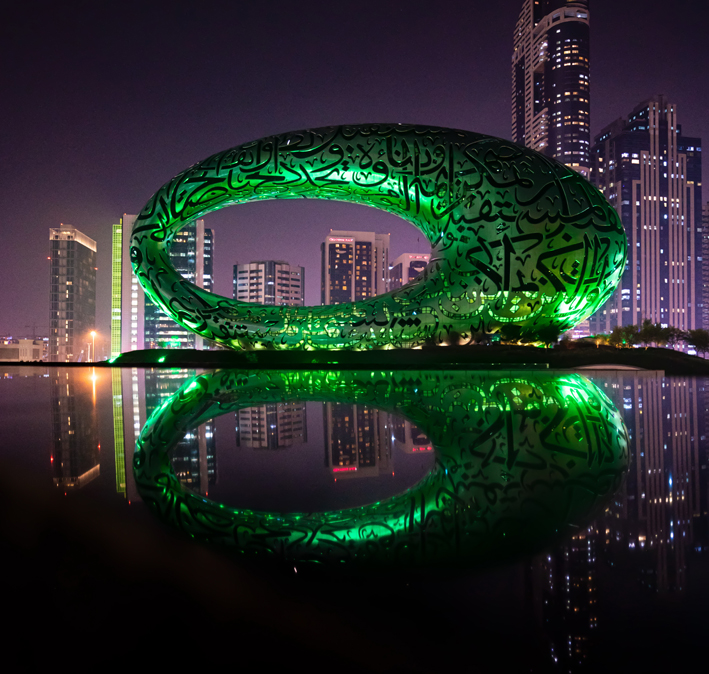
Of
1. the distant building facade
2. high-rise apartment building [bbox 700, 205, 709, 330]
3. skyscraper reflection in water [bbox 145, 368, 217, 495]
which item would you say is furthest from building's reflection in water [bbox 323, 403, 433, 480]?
high-rise apartment building [bbox 700, 205, 709, 330]

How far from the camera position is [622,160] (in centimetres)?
11344

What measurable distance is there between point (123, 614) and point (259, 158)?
19.3 m

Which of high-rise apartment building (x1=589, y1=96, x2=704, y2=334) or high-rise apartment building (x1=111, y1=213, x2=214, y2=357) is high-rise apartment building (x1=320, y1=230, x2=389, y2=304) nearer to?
high-rise apartment building (x1=111, y1=213, x2=214, y2=357)

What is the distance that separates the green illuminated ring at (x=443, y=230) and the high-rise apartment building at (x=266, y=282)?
110375mm

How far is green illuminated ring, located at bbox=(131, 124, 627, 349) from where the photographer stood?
18.0 meters

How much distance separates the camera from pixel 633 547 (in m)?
2.01

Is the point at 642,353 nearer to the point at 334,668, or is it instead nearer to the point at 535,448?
the point at 535,448

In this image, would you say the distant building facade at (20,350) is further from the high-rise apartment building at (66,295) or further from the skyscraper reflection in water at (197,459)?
the skyscraper reflection in water at (197,459)

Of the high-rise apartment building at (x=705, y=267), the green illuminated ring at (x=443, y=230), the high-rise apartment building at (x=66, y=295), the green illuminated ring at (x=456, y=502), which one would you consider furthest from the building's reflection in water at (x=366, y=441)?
the high-rise apartment building at (x=705, y=267)

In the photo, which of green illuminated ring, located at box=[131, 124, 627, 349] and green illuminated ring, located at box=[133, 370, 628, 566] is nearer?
green illuminated ring, located at box=[133, 370, 628, 566]

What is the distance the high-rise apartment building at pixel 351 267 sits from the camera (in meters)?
142

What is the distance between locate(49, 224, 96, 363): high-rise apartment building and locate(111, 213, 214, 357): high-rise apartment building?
17149 millimetres

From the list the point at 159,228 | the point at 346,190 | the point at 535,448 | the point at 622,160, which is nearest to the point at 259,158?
the point at 346,190

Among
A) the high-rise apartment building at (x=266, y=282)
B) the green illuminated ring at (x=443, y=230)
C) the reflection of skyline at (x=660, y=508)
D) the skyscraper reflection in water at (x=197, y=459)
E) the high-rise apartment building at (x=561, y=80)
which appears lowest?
the reflection of skyline at (x=660, y=508)
